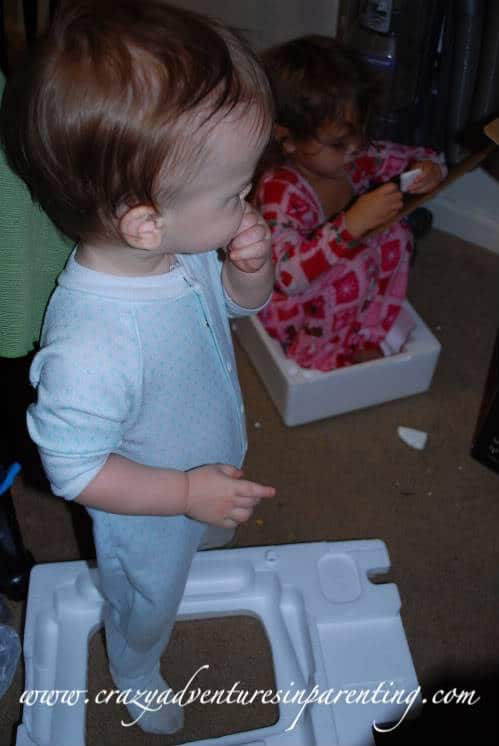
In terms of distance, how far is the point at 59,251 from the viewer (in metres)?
0.71

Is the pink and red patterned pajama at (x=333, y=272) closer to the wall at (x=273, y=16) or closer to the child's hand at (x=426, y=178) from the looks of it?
the child's hand at (x=426, y=178)

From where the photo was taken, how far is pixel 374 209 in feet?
3.99

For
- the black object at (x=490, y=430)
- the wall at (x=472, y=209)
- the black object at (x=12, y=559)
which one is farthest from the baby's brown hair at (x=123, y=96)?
the wall at (x=472, y=209)

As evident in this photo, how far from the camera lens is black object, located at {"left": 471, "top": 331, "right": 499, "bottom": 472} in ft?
4.15

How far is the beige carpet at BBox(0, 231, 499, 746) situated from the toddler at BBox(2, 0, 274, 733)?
11.6 inches

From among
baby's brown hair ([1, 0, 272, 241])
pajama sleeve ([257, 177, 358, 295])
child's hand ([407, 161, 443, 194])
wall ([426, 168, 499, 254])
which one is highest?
baby's brown hair ([1, 0, 272, 241])

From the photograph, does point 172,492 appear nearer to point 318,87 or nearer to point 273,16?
point 318,87

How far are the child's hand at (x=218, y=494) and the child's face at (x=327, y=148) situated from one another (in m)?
0.68

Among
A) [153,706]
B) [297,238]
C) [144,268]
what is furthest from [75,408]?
[297,238]

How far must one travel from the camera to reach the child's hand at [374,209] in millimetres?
A: 1210

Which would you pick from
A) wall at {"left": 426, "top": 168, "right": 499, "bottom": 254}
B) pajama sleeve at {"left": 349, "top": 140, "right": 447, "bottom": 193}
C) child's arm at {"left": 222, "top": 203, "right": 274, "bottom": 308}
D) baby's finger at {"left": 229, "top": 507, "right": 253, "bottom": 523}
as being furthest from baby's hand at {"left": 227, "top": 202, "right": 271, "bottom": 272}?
wall at {"left": 426, "top": 168, "right": 499, "bottom": 254}

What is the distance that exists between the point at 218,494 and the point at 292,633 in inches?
16.6

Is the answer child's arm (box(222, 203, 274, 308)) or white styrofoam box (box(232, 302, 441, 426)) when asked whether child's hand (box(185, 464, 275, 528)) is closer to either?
child's arm (box(222, 203, 274, 308))

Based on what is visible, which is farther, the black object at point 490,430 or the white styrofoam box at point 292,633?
the black object at point 490,430
